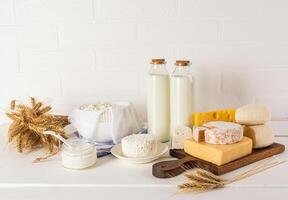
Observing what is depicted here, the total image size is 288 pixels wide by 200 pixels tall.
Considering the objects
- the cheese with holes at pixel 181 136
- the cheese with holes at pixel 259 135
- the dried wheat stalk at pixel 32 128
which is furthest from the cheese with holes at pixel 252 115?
the dried wheat stalk at pixel 32 128

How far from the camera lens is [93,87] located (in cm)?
116

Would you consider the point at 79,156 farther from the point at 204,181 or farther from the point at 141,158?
the point at 204,181

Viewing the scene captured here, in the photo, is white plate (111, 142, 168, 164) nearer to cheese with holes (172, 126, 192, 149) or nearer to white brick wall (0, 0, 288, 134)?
cheese with holes (172, 126, 192, 149)

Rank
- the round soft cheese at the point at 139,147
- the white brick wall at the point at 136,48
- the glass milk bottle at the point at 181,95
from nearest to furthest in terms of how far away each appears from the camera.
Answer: the round soft cheese at the point at 139,147 → the glass milk bottle at the point at 181,95 → the white brick wall at the point at 136,48

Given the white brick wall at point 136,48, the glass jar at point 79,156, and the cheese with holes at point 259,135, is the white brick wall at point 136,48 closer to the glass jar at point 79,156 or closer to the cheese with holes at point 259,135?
the cheese with holes at point 259,135

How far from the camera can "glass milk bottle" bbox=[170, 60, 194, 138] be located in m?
0.88

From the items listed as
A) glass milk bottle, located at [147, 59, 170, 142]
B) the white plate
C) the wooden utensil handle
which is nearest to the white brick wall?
glass milk bottle, located at [147, 59, 170, 142]

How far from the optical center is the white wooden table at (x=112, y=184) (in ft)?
2.20

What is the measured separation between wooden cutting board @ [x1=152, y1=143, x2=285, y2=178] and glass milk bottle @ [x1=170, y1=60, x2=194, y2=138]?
0.33ft

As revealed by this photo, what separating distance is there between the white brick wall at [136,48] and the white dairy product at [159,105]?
0.71 ft

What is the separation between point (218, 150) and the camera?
0.73 metres

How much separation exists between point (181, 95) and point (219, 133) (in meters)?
0.18

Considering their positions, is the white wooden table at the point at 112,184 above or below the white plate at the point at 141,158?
below

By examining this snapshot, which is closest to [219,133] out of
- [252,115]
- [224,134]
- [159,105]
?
[224,134]
